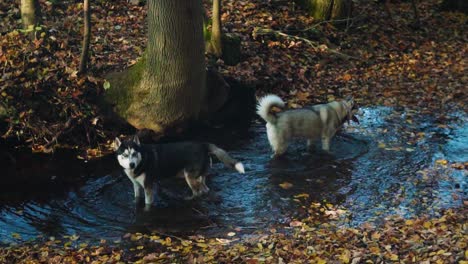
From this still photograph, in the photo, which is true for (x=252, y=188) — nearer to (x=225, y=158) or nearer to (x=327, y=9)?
(x=225, y=158)

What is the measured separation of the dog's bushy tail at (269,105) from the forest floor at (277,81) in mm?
2067

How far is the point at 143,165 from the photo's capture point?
883cm

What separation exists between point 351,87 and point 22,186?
8.19 m

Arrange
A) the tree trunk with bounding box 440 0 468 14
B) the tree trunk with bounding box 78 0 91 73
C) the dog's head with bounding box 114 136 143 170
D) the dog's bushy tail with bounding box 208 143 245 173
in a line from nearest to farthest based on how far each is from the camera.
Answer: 1. the dog's head with bounding box 114 136 143 170
2. the dog's bushy tail with bounding box 208 143 245 173
3. the tree trunk with bounding box 78 0 91 73
4. the tree trunk with bounding box 440 0 468 14

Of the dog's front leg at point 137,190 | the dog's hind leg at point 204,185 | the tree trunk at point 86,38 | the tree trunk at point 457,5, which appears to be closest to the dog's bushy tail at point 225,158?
the dog's hind leg at point 204,185

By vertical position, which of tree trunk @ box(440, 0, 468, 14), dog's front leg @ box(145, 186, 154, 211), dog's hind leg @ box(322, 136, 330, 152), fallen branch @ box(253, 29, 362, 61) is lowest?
dog's front leg @ box(145, 186, 154, 211)

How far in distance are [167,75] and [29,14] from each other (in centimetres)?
396

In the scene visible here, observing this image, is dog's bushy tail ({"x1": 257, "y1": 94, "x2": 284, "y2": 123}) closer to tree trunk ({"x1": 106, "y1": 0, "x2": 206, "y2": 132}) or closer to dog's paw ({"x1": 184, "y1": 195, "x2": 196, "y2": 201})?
dog's paw ({"x1": 184, "y1": 195, "x2": 196, "y2": 201})

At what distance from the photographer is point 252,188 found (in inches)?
377

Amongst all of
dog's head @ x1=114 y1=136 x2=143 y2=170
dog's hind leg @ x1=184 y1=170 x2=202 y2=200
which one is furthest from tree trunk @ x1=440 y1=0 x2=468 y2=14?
dog's head @ x1=114 y1=136 x2=143 y2=170

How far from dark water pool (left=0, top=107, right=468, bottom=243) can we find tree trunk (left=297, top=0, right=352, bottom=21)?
702 centimetres

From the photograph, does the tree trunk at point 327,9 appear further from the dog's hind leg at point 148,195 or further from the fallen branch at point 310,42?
the dog's hind leg at point 148,195

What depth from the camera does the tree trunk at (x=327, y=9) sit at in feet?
59.7

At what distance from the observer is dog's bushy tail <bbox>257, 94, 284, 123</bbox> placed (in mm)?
10195
